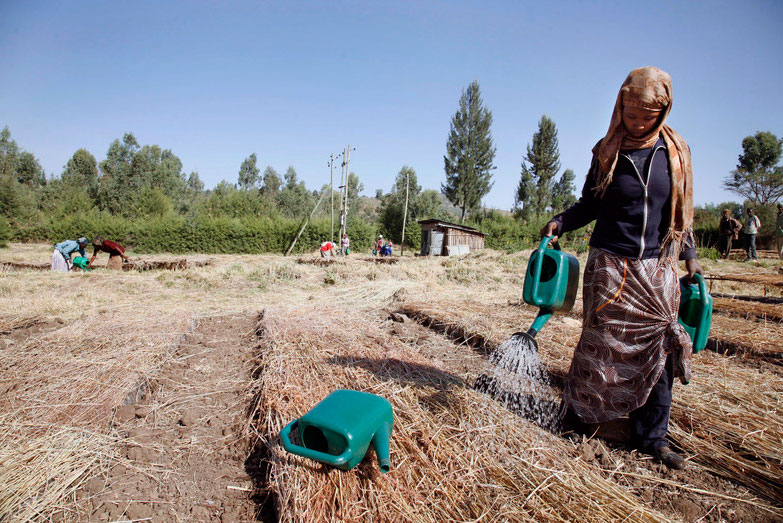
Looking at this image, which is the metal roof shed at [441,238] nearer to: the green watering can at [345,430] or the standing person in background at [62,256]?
the standing person in background at [62,256]

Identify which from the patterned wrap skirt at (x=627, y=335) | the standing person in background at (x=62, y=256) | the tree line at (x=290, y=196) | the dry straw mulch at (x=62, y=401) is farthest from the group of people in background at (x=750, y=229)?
the standing person in background at (x=62, y=256)

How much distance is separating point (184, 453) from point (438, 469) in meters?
1.28

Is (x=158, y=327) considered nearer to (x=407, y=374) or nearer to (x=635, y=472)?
(x=407, y=374)

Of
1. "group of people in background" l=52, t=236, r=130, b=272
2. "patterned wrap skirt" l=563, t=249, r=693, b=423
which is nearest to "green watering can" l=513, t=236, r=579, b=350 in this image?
"patterned wrap skirt" l=563, t=249, r=693, b=423

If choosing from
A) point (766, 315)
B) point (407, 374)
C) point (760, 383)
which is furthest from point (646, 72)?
point (766, 315)

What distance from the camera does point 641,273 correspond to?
167 cm

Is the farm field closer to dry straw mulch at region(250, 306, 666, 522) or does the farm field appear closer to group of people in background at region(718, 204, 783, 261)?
dry straw mulch at region(250, 306, 666, 522)

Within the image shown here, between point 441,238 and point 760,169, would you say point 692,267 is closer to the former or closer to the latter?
point 441,238

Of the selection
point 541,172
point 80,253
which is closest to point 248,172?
point 541,172

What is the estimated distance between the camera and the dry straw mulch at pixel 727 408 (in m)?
1.56

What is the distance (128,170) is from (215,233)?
20.4 m

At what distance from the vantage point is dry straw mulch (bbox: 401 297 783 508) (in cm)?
156

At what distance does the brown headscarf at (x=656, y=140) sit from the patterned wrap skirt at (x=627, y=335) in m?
0.18

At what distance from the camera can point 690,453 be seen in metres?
1.70
